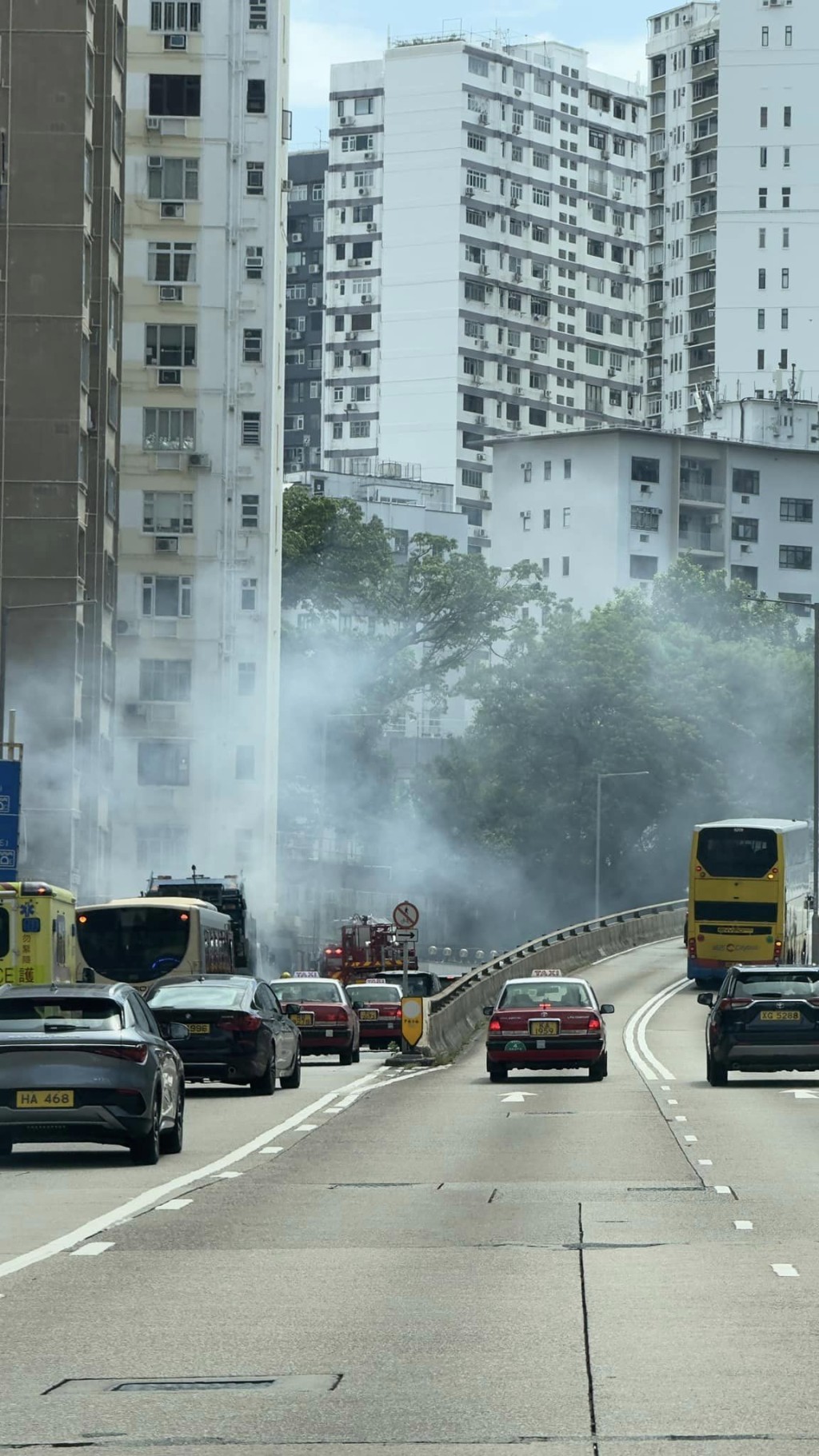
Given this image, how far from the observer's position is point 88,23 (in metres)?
70.6

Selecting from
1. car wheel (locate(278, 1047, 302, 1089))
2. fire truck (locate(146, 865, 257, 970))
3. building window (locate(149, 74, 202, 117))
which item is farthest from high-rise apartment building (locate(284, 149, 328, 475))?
car wheel (locate(278, 1047, 302, 1089))

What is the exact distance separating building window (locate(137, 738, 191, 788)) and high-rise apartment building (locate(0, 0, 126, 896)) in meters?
20.5

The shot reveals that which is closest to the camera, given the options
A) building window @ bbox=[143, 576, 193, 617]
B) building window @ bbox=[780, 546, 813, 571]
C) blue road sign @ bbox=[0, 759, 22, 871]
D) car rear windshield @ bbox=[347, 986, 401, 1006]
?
blue road sign @ bbox=[0, 759, 22, 871]

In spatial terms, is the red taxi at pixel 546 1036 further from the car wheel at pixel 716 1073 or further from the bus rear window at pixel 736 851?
the bus rear window at pixel 736 851

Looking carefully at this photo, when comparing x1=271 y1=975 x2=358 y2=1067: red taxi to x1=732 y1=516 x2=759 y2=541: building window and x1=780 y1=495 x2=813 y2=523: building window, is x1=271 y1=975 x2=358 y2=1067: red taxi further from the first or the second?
x1=780 y1=495 x2=813 y2=523: building window

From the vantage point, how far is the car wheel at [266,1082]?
2898 centimetres

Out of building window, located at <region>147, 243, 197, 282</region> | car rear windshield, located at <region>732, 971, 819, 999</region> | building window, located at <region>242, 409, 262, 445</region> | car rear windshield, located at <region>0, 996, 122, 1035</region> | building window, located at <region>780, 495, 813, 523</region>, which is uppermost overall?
building window, located at <region>147, 243, 197, 282</region>

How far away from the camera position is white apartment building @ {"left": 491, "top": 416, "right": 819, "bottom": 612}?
140 m

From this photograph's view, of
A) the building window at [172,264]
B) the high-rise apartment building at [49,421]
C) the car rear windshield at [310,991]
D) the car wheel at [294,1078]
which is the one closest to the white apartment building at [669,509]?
the building window at [172,264]

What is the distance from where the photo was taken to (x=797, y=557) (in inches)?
5630

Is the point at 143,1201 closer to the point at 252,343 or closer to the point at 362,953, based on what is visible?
the point at 362,953

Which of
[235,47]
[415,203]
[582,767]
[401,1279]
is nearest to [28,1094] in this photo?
[401,1279]

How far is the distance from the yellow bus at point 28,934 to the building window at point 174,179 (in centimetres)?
6302

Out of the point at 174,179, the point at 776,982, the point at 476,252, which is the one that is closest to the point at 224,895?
the point at 776,982
